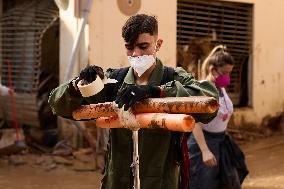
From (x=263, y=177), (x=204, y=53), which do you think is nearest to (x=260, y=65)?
(x=204, y=53)

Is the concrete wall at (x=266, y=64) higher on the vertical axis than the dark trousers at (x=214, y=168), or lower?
higher

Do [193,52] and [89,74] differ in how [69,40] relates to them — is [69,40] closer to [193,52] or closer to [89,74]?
[193,52]

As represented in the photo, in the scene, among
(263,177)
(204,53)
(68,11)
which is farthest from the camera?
(204,53)

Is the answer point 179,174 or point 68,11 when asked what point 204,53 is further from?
point 179,174

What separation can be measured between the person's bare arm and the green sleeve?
173cm

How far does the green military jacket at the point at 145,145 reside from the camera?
233 centimetres

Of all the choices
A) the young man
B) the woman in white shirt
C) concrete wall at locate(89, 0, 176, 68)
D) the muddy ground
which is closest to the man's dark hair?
the young man

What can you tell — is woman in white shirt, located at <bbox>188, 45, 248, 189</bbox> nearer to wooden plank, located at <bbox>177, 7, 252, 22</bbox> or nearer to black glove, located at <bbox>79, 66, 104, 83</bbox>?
black glove, located at <bbox>79, 66, 104, 83</bbox>

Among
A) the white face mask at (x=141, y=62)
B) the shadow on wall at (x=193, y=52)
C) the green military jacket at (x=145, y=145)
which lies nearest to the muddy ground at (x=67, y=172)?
the shadow on wall at (x=193, y=52)

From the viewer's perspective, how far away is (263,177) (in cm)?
709

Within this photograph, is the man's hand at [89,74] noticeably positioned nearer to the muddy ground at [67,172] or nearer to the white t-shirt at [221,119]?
the white t-shirt at [221,119]

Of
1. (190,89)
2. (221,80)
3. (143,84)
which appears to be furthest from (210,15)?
(190,89)

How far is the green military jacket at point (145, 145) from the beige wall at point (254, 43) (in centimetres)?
580

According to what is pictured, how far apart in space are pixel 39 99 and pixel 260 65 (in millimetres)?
4149
